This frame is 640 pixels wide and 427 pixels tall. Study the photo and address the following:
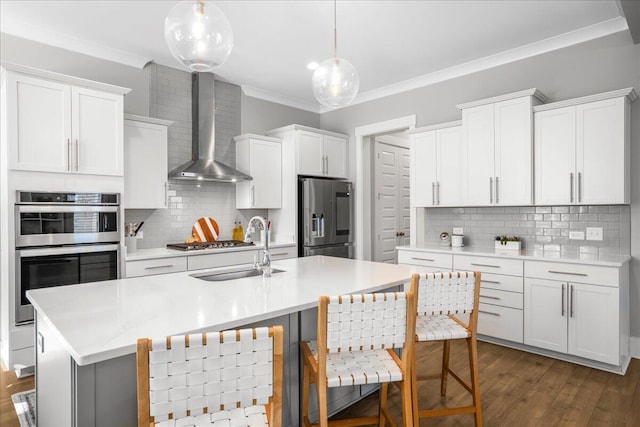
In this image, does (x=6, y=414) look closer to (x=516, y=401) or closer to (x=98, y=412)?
(x=98, y=412)

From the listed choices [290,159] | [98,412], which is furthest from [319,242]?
[98,412]

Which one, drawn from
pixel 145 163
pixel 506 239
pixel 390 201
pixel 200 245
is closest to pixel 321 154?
pixel 390 201

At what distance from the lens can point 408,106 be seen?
4.89 meters

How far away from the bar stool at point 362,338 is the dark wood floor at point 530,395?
2.57 feet

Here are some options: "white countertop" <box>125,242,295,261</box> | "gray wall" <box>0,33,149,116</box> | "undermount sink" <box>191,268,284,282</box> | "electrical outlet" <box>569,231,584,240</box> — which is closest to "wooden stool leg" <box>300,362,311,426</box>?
"undermount sink" <box>191,268,284,282</box>

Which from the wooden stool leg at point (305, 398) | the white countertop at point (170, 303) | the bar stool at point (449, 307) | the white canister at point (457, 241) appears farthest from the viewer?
the white canister at point (457, 241)

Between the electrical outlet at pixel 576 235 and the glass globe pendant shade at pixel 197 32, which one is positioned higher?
the glass globe pendant shade at pixel 197 32

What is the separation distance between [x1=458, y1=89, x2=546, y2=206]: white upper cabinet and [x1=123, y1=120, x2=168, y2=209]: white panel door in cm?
319

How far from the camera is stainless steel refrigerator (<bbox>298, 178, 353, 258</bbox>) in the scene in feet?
16.1

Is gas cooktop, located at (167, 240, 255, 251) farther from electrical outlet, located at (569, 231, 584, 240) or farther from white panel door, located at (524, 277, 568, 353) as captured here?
electrical outlet, located at (569, 231, 584, 240)

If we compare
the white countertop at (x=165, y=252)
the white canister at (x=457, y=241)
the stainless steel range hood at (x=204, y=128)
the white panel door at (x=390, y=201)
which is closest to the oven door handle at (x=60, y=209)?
the white countertop at (x=165, y=252)

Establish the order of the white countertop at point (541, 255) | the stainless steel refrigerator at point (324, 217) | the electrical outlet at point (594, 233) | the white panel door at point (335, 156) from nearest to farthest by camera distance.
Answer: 1. the white countertop at point (541, 255)
2. the electrical outlet at point (594, 233)
3. the stainless steel refrigerator at point (324, 217)
4. the white panel door at point (335, 156)

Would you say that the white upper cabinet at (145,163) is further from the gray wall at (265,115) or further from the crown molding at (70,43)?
the gray wall at (265,115)

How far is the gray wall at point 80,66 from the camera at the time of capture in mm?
3330
